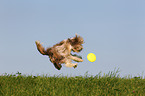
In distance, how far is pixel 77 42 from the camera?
9.34m

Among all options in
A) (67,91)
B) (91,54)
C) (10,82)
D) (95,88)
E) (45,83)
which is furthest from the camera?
(91,54)

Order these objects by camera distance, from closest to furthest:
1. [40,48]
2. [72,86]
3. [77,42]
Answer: [72,86] < [40,48] < [77,42]

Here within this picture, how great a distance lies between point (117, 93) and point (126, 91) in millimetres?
512

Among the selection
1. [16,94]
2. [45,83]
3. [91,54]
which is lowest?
[16,94]

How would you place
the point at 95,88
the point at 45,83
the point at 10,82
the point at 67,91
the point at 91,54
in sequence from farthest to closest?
the point at 91,54, the point at 10,82, the point at 45,83, the point at 95,88, the point at 67,91

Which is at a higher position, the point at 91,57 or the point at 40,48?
the point at 40,48

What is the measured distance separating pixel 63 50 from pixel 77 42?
73cm

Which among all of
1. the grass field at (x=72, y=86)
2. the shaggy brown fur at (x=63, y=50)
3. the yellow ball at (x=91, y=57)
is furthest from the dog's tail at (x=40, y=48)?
the yellow ball at (x=91, y=57)

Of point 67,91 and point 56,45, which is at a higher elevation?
point 56,45

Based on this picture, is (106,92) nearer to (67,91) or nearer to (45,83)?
(67,91)

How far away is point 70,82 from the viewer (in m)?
8.09

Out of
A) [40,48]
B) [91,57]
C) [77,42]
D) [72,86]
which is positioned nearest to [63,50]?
[77,42]

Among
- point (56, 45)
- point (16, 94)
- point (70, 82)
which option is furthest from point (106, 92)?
point (56, 45)

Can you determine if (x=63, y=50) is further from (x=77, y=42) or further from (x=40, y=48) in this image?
(x=40, y=48)
